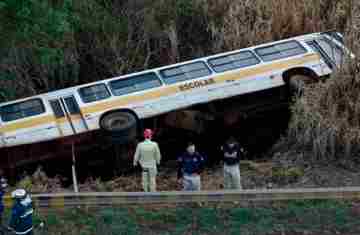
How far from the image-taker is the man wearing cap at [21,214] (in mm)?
7598

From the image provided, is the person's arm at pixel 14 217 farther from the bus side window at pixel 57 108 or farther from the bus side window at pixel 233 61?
the bus side window at pixel 233 61

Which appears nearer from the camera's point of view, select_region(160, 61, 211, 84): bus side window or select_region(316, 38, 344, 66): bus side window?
select_region(160, 61, 211, 84): bus side window

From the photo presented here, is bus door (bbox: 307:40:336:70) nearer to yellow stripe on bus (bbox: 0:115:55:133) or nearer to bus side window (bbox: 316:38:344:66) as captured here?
bus side window (bbox: 316:38:344:66)

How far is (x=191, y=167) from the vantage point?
403 inches

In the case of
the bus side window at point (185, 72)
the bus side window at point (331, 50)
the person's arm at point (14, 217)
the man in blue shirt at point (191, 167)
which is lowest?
the person's arm at point (14, 217)

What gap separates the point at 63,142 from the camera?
12570 mm

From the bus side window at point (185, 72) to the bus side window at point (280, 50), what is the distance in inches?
→ 59.5

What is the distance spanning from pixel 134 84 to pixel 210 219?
5319 mm

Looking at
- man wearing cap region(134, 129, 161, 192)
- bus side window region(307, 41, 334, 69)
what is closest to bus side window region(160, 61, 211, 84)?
bus side window region(307, 41, 334, 69)

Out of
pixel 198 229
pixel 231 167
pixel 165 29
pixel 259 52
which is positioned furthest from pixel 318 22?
pixel 198 229

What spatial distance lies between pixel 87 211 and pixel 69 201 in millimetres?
383

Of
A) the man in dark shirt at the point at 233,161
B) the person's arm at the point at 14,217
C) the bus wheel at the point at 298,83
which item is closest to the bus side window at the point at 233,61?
the bus wheel at the point at 298,83

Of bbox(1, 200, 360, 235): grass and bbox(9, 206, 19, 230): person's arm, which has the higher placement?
bbox(9, 206, 19, 230): person's arm

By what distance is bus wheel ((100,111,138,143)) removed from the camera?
12.6m
